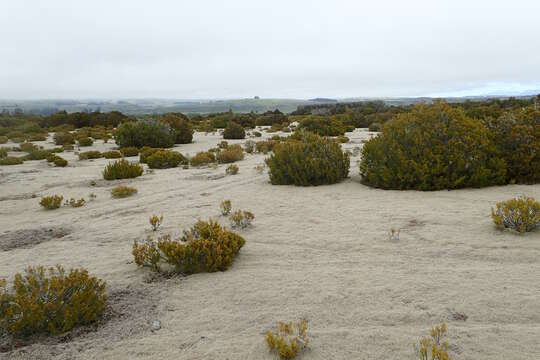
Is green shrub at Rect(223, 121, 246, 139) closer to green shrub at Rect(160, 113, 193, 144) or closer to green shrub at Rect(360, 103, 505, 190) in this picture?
green shrub at Rect(160, 113, 193, 144)

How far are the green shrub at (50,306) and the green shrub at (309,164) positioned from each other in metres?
5.63

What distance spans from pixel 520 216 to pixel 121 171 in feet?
30.0

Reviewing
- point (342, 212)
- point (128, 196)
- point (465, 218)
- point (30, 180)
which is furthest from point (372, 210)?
point (30, 180)

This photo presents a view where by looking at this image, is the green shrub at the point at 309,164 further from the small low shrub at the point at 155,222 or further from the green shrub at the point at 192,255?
the green shrub at the point at 192,255

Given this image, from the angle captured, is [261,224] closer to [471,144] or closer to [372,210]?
[372,210]

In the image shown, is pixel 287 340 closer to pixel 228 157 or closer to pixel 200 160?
pixel 200 160

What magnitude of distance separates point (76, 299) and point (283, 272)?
6.26 feet

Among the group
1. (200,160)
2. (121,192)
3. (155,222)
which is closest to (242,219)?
(155,222)

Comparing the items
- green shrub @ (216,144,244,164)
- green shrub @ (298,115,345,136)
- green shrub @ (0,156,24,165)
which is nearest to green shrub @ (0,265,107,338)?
green shrub @ (216,144,244,164)

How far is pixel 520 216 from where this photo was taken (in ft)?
15.6

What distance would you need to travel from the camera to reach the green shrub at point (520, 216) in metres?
4.72

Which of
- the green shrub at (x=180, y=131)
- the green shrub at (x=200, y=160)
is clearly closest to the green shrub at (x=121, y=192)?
the green shrub at (x=200, y=160)

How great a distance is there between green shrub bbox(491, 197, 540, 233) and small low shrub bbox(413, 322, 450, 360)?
2.66 m

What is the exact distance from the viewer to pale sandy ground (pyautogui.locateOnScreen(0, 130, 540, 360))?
2.87m
